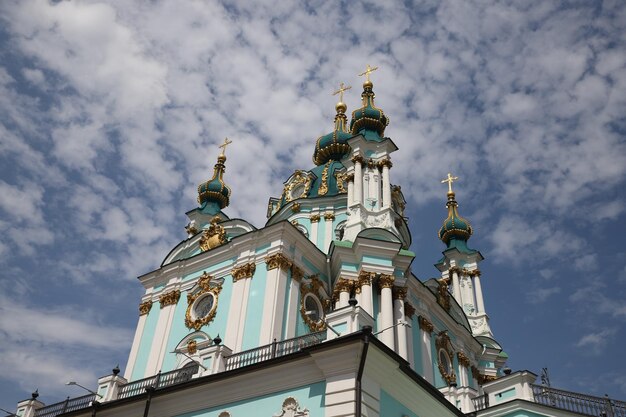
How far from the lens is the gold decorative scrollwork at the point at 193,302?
67.8ft

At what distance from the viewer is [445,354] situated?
82.8 feet

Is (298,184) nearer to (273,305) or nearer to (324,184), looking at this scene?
(324,184)

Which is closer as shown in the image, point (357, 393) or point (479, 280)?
point (357, 393)

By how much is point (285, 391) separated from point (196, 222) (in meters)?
17.5

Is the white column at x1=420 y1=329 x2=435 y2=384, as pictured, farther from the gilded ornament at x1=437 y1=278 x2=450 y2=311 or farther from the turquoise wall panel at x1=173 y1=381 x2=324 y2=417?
the turquoise wall panel at x1=173 y1=381 x2=324 y2=417

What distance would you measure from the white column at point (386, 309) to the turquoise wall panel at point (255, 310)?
158 inches

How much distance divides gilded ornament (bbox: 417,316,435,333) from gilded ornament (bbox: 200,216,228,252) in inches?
324

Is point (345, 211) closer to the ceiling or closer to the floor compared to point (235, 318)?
closer to the ceiling

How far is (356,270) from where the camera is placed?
21375mm

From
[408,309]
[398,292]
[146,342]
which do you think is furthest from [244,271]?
[408,309]

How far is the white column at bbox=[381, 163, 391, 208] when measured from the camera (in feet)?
77.8

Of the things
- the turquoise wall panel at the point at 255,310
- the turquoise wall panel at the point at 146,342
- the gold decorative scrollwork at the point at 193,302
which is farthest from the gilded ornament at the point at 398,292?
the turquoise wall panel at the point at 146,342

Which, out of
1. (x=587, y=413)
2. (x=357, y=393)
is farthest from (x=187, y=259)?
(x=587, y=413)

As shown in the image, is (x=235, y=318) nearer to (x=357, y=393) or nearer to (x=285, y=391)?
(x=285, y=391)
